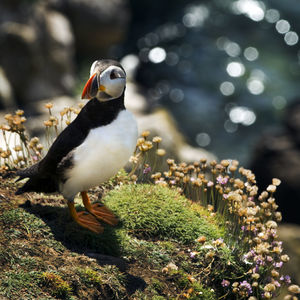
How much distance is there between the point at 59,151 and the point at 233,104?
36.5 ft

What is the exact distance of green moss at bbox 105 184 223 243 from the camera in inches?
183

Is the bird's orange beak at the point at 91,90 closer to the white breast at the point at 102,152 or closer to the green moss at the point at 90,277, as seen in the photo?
the white breast at the point at 102,152

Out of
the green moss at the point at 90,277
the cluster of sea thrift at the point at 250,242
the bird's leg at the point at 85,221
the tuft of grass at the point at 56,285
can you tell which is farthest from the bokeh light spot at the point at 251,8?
the tuft of grass at the point at 56,285

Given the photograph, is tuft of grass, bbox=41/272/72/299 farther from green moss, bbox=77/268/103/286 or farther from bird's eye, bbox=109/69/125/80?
bird's eye, bbox=109/69/125/80

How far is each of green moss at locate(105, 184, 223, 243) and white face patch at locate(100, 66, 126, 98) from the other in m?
1.17

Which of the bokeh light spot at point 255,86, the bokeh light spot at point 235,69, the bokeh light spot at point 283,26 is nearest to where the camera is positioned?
the bokeh light spot at point 255,86

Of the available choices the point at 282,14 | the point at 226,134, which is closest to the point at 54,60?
the point at 226,134

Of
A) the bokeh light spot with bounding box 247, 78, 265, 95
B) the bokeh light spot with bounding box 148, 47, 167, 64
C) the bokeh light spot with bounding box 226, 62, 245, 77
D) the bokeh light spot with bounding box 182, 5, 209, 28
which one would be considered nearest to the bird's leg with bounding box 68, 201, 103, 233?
the bokeh light spot with bounding box 247, 78, 265, 95

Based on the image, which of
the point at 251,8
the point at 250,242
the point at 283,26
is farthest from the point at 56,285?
the point at 251,8

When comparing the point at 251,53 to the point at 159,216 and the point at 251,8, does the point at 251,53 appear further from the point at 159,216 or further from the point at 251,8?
the point at 159,216

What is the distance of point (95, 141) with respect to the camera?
409cm

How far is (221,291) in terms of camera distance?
4.31 meters

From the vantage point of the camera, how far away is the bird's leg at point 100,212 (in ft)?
15.0

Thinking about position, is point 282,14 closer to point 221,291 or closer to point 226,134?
Answer: point 226,134
